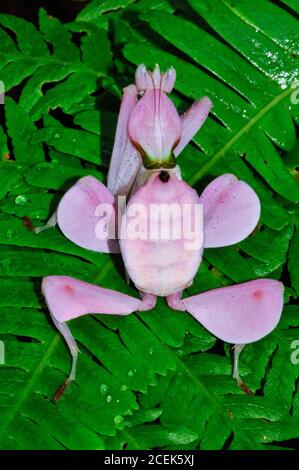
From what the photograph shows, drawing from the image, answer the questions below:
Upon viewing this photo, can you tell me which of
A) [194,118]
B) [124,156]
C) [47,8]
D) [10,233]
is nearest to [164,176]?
[124,156]

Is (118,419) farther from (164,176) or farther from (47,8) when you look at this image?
(47,8)

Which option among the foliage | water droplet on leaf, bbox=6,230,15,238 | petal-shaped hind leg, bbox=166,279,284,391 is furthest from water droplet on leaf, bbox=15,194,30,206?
petal-shaped hind leg, bbox=166,279,284,391

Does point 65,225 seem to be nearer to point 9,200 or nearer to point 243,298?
point 9,200

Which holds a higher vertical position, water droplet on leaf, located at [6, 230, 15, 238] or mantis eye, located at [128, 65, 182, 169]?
mantis eye, located at [128, 65, 182, 169]

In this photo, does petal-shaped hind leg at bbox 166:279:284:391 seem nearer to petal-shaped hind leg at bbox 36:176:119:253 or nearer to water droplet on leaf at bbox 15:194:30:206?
petal-shaped hind leg at bbox 36:176:119:253

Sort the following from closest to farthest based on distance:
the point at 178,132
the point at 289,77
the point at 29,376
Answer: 1. the point at 29,376
2. the point at 178,132
3. the point at 289,77

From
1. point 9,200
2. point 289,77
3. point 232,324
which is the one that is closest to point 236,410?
point 232,324

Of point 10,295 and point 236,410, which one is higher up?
point 236,410
